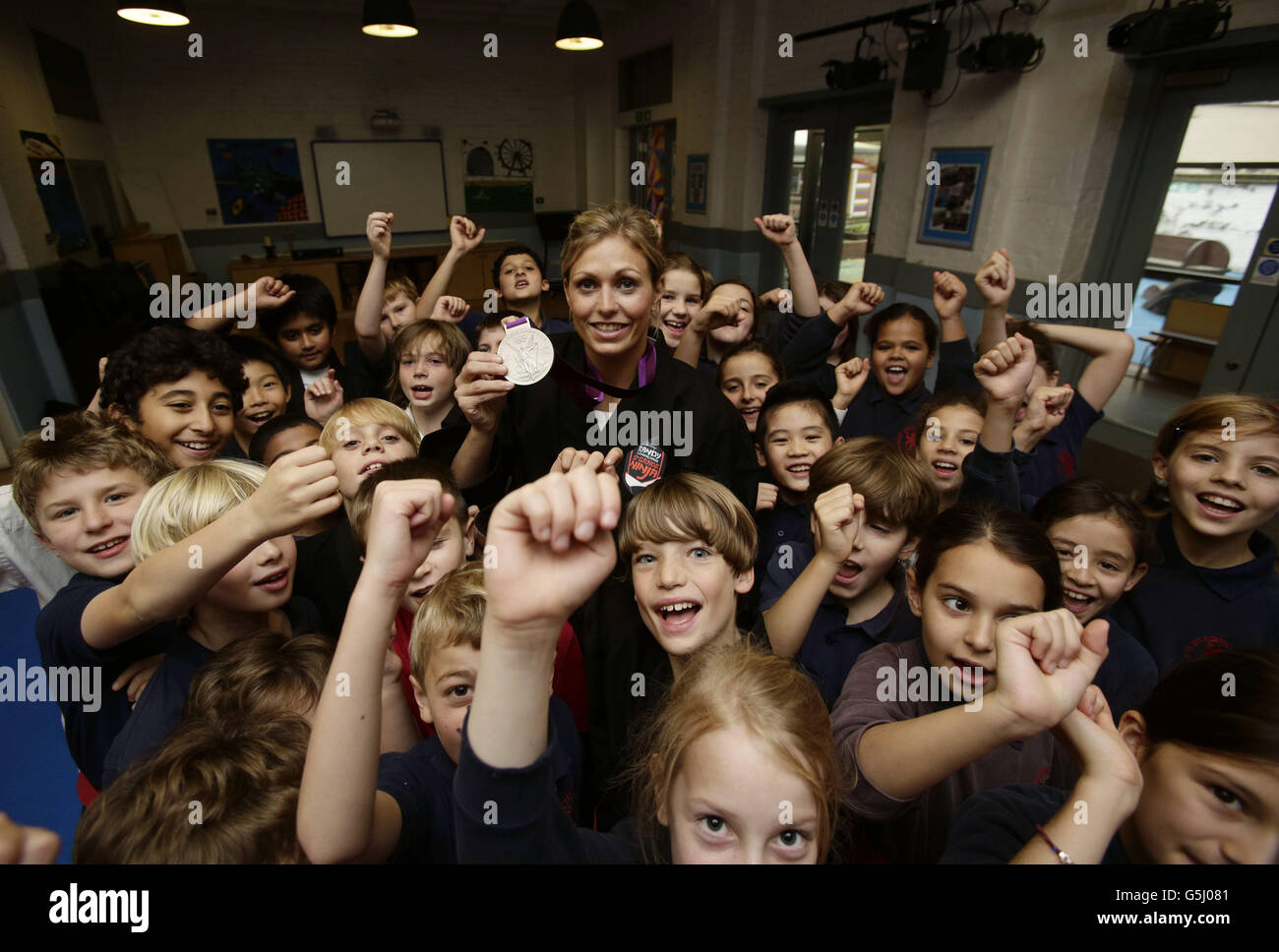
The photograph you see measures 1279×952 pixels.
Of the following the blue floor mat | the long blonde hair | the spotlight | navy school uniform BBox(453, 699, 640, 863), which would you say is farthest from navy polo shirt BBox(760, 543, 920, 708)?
the spotlight

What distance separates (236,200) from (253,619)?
10118 mm

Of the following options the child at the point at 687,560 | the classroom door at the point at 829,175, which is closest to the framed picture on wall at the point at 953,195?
the classroom door at the point at 829,175

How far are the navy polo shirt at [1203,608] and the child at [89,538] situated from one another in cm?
256

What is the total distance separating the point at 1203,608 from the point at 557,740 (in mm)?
1894

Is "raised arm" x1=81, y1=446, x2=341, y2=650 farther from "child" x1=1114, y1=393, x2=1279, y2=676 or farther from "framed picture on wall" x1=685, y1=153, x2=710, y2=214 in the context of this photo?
"framed picture on wall" x1=685, y1=153, x2=710, y2=214

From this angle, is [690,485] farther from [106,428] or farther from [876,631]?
[106,428]

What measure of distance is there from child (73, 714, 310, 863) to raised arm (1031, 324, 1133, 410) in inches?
111

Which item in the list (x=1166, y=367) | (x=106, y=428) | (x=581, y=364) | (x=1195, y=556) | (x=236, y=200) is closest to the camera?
(x=106, y=428)

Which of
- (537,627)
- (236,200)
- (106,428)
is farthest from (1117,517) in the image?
(236,200)

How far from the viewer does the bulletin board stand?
963cm

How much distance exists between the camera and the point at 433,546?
1623mm

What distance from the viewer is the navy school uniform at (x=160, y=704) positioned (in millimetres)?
1245

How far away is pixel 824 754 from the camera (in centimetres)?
104

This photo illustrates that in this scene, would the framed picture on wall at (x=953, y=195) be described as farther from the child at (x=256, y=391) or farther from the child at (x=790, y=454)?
the child at (x=256, y=391)
